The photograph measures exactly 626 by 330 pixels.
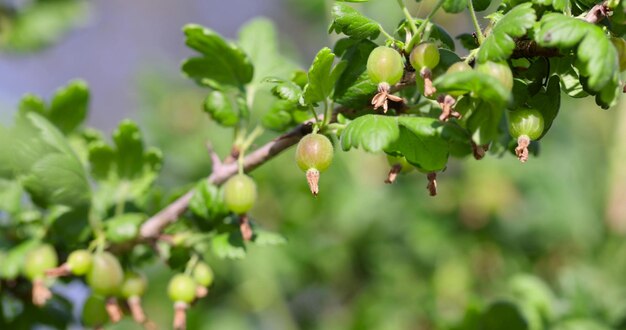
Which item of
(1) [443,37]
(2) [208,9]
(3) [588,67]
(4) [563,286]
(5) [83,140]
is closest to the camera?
(3) [588,67]

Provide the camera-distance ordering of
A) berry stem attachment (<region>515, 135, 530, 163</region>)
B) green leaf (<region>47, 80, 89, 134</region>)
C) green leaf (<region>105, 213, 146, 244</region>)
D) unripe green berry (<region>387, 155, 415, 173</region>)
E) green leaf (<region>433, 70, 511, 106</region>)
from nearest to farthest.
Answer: green leaf (<region>433, 70, 511, 106</region>) → berry stem attachment (<region>515, 135, 530, 163</region>) → unripe green berry (<region>387, 155, 415, 173</region>) → green leaf (<region>105, 213, 146, 244</region>) → green leaf (<region>47, 80, 89, 134</region>)

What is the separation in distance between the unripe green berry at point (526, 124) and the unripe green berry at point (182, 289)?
411mm

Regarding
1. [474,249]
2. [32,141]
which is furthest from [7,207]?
[474,249]

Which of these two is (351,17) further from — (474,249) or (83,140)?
(474,249)

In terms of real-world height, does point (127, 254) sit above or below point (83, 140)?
below

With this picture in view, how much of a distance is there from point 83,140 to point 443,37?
1.78 feet

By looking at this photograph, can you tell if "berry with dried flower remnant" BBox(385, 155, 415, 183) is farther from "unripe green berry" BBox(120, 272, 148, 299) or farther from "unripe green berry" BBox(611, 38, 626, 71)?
"unripe green berry" BBox(120, 272, 148, 299)

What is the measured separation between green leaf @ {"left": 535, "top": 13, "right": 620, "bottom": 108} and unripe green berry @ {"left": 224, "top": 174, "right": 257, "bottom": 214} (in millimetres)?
335

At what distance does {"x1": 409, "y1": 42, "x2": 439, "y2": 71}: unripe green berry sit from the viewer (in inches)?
27.8

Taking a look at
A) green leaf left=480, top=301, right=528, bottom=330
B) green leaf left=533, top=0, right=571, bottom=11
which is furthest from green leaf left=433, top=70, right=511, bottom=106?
green leaf left=480, top=301, right=528, bottom=330

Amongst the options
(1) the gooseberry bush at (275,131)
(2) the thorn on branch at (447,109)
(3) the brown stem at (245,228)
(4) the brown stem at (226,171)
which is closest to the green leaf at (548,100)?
(1) the gooseberry bush at (275,131)

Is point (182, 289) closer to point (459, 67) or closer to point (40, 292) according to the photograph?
point (40, 292)

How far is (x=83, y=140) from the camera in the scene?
1.09 m

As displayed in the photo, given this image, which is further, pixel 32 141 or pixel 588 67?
pixel 32 141
